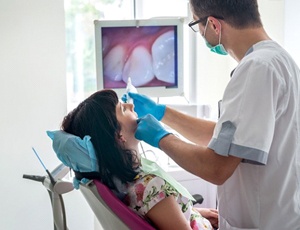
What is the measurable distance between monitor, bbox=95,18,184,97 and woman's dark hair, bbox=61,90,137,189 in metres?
0.82

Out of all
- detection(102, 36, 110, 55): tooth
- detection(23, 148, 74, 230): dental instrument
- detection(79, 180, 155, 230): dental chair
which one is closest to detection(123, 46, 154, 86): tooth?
detection(102, 36, 110, 55): tooth

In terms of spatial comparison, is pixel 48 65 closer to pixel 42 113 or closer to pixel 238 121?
pixel 42 113

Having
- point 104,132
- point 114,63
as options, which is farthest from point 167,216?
point 114,63

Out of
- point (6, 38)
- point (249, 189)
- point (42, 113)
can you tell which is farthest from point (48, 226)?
point (249, 189)

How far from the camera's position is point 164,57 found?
2.46 meters

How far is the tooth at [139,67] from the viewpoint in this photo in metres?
2.40

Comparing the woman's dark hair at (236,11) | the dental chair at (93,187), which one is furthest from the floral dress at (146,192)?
the woman's dark hair at (236,11)

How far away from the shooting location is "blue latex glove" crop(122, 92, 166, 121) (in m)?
1.90

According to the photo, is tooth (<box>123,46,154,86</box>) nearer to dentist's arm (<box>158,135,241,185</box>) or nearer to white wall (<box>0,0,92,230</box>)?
white wall (<box>0,0,92,230</box>)

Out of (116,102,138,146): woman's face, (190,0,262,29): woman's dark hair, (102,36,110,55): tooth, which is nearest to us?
(190,0,262,29): woman's dark hair

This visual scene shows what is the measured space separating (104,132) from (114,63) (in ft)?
3.14

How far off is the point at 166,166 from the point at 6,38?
119 centimetres

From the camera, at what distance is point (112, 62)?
238cm

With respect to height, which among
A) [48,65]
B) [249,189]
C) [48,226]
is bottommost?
[48,226]
